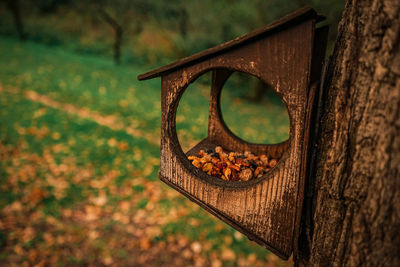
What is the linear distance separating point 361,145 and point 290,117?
9.2 inches

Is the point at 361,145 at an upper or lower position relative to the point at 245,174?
upper

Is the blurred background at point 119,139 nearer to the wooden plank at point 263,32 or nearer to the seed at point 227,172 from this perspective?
the seed at point 227,172

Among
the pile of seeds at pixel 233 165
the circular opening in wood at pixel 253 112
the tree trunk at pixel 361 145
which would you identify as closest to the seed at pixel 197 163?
the pile of seeds at pixel 233 165

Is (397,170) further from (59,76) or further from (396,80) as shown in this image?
(59,76)

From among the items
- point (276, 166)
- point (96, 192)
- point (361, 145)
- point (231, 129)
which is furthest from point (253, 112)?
point (361, 145)

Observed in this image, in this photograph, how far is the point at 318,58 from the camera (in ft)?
3.72

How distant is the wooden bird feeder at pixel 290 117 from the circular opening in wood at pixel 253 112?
420cm

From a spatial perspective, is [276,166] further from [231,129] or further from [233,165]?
[231,129]

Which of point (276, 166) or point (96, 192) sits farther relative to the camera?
point (96, 192)

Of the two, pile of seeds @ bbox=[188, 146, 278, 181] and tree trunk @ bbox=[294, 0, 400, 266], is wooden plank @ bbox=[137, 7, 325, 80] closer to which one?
tree trunk @ bbox=[294, 0, 400, 266]

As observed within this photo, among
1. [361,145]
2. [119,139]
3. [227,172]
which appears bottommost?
[119,139]

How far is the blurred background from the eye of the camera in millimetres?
3008

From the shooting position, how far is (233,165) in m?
1.38

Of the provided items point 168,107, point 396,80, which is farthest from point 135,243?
point 396,80
